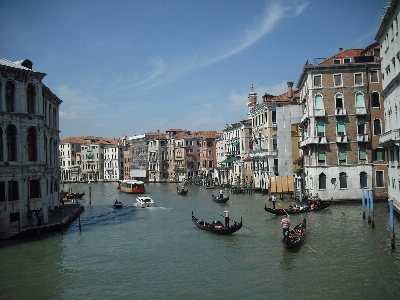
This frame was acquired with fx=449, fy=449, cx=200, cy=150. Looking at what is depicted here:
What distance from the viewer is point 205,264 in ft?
48.5

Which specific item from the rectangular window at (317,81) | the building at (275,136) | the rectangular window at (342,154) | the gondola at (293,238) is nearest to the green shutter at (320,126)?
the rectangular window at (342,154)

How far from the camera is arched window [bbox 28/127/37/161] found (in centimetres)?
1981

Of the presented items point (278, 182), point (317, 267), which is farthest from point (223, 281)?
point (278, 182)

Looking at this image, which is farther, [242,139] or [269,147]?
[242,139]

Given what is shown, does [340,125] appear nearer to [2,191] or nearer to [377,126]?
[377,126]

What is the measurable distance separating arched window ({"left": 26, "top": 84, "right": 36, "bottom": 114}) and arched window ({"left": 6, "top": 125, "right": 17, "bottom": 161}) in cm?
121

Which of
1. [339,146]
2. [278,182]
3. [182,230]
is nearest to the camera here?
[182,230]

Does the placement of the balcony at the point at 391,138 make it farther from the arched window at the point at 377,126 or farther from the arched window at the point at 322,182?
the arched window at the point at 322,182

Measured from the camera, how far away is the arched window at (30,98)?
19663 mm

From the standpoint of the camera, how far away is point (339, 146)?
2873 centimetres

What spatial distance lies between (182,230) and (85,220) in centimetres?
749

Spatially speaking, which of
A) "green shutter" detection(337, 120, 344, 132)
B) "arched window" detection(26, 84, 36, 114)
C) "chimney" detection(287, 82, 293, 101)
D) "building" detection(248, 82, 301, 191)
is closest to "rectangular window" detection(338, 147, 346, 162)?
"green shutter" detection(337, 120, 344, 132)

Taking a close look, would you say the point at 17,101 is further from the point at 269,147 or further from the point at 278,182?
the point at 269,147

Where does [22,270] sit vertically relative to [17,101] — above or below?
below
